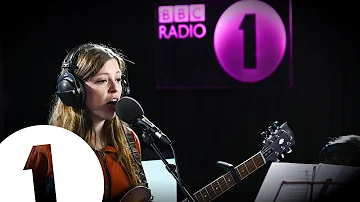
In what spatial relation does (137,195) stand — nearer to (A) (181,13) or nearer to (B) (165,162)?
(B) (165,162)

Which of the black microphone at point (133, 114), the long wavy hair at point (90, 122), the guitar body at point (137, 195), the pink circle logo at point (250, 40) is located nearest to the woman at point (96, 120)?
the long wavy hair at point (90, 122)

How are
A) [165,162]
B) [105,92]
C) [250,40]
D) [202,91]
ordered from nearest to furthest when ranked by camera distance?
1. [165,162]
2. [105,92]
3. [250,40]
4. [202,91]

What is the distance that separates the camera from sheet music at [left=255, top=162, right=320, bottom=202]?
249cm

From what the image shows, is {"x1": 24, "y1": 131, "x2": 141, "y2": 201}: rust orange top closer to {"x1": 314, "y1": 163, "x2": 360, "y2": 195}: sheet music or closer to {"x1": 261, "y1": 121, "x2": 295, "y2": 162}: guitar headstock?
{"x1": 261, "y1": 121, "x2": 295, "y2": 162}: guitar headstock

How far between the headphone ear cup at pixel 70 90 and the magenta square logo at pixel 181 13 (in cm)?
89

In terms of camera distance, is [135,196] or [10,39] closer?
[135,196]

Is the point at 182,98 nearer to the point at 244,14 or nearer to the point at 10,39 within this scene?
the point at 244,14

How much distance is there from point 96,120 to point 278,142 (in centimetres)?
97

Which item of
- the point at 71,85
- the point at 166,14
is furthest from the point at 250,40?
the point at 71,85

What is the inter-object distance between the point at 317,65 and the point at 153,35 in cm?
104

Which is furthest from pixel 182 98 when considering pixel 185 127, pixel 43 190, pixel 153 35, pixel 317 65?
pixel 43 190

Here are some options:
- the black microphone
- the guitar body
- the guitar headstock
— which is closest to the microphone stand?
the black microphone

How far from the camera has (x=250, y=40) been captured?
3.19 metres

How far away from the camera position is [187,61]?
3299 mm
